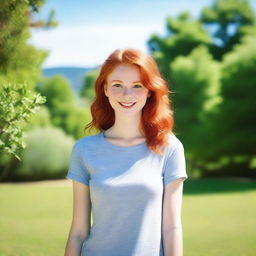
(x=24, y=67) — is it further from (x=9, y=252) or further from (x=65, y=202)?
(x=65, y=202)

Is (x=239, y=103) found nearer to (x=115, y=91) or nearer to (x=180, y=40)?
(x=180, y=40)

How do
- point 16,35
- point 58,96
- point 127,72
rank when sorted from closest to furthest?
point 127,72 < point 16,35 < point 58,96

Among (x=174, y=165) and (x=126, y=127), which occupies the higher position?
(x=126, y=127)

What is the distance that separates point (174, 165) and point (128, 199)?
0.31m

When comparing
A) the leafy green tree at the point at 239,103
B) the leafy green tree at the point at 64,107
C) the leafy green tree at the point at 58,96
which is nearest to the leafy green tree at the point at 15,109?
the leafy green tree at the point at 239,103

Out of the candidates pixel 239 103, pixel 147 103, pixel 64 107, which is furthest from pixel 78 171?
pixel 64 107

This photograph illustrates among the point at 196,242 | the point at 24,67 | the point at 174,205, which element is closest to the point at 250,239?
the point at 196,242

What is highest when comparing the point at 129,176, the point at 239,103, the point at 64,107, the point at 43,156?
the point at 64,107

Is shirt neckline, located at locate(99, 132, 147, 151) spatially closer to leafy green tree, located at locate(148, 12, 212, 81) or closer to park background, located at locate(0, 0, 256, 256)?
park background, located at locate(0, 0, 256, 256)

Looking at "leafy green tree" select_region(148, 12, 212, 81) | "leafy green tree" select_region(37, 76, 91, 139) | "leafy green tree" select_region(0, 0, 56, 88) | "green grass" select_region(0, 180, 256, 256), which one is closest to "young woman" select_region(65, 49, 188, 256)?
"leafy green tree" select_region(0, 0, 56, 88)

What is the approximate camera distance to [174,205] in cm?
259

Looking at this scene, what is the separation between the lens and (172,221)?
258 centimetres

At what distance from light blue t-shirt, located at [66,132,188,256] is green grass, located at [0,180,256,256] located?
3.90m

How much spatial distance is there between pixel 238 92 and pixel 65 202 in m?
10.5
